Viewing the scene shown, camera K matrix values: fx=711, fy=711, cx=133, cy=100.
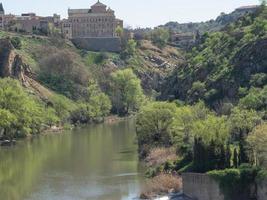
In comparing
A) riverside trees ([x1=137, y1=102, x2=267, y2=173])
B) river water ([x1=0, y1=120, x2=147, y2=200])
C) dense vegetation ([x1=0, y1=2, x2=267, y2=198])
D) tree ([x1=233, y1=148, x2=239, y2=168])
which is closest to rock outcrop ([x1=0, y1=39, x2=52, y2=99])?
dense vegetation ([x1=0, y1=2, x2=267, y2=198])

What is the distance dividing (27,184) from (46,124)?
60.0 m

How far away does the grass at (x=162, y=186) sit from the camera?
61188 mm

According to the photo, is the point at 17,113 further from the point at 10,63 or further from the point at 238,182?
the point at 238,182

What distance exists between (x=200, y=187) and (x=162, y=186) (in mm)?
5448

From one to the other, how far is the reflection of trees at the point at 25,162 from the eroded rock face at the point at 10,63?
3273 centimetres

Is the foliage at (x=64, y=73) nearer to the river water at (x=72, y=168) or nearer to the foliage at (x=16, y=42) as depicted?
the foliage at (x=16, y=42)

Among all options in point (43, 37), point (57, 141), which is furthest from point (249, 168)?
point (43, 37)

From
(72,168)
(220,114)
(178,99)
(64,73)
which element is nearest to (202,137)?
(72,168)

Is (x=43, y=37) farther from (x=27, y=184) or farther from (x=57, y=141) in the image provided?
(x=27, y=184)

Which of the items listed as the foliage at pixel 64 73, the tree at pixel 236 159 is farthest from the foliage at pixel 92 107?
the tree at pixel 236 159

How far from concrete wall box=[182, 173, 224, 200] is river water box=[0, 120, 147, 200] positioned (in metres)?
5.71

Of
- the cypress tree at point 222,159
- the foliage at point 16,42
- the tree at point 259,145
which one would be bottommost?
the cypress tree at point 222,159

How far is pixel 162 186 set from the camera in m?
62.2

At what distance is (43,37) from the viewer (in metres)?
189
